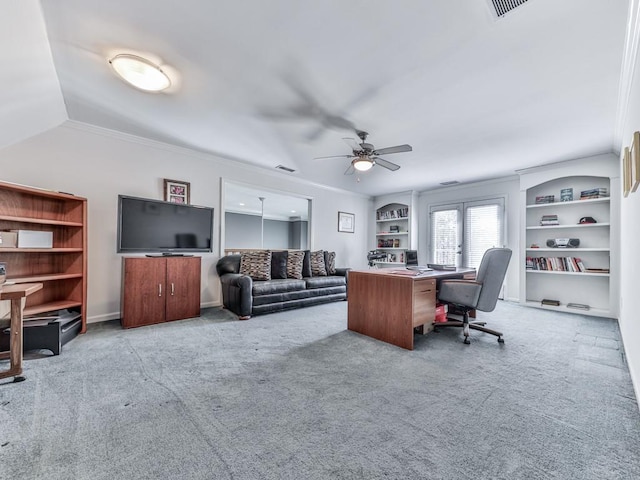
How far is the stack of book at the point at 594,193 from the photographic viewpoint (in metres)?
4.20

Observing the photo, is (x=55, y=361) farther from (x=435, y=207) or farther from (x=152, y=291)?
(x=435, y=207)

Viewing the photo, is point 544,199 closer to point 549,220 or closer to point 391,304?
point 549,220

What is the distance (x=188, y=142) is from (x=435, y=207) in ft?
17.0

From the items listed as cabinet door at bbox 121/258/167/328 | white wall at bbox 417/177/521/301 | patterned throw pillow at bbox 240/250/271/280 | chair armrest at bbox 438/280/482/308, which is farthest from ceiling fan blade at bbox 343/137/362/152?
white wall at bbox 417/177/521/301

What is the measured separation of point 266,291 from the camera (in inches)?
158

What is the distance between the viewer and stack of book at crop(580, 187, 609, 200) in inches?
165

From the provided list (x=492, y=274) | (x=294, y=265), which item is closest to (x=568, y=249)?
(x=492, y=274)

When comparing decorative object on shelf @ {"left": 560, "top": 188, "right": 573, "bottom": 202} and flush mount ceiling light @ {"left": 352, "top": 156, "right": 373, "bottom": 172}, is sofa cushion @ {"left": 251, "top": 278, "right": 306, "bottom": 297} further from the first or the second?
decorative object on shelf @ {"left": 560, "top": 188, "right": 573, "bottom": 202}

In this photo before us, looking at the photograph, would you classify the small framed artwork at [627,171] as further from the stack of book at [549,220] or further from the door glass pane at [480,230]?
the door glass pane at [480,230]

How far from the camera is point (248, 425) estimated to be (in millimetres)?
1512

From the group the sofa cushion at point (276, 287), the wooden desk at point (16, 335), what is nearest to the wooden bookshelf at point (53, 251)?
the wooden desk at point (16, 335)

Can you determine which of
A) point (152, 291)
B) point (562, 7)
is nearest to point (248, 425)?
point (152, 291)

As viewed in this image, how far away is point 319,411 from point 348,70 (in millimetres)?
2500

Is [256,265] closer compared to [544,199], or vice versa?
[256,265]
